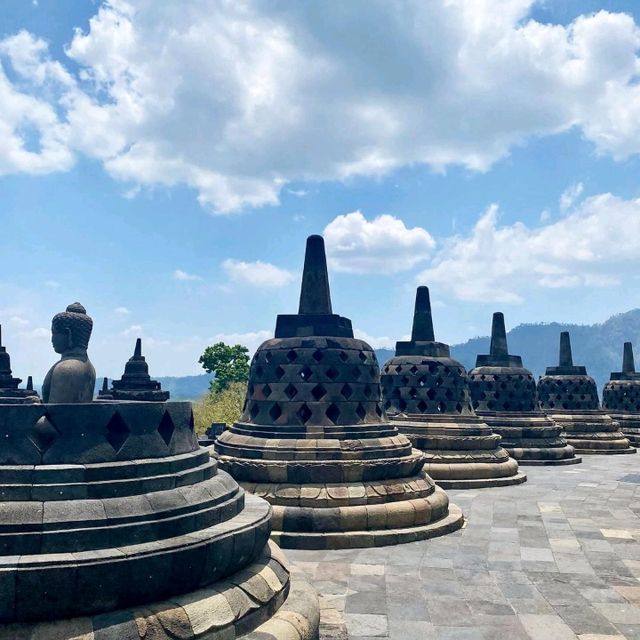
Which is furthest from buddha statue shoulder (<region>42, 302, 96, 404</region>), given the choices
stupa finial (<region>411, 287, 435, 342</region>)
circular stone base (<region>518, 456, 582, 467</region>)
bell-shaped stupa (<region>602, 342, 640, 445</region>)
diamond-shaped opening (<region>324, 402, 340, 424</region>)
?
bell-shaped stupa (<region>602, 342, 640, 445</region>)

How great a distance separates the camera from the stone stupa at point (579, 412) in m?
24.1

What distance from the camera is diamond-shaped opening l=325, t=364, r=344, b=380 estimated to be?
1126cm

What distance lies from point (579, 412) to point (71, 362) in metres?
23.0

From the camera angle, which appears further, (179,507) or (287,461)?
(287,461)

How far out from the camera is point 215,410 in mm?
47562

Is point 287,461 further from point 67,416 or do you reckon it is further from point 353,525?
point 67,416

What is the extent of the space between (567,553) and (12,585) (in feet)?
25.3

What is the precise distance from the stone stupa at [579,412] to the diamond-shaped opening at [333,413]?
52.8ft

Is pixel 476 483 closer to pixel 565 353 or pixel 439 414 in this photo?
pixel 439 414

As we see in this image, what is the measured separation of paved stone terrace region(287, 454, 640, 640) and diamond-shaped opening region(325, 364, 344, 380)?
10.2 feet

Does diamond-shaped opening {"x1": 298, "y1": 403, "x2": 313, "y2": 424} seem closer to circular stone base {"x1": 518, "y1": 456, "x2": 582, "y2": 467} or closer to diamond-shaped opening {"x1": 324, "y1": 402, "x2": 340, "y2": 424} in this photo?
diamond-shaped opening {"x1": 324, "y1": 402, "x2": 340, "y2": 424}

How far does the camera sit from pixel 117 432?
5.03 m


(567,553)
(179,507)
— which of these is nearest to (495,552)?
(567,553)

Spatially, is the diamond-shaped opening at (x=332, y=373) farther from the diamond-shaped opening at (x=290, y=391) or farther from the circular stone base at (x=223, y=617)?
the circular stone base at (x=223, y=617)
